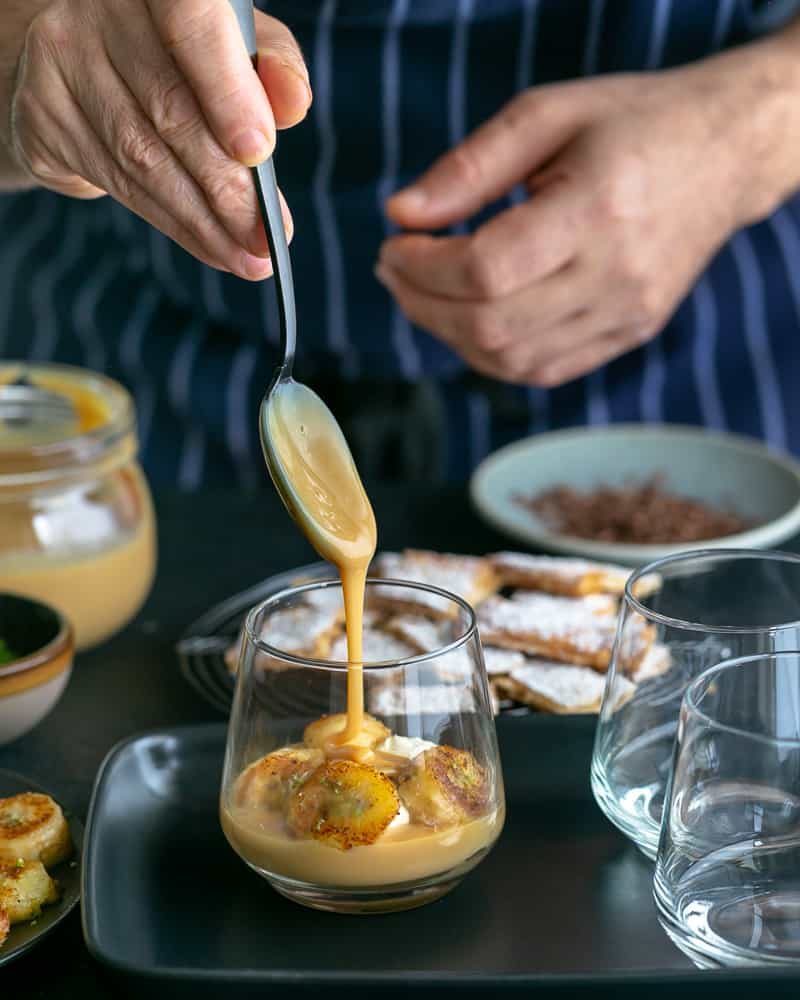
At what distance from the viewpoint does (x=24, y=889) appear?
0.77 m

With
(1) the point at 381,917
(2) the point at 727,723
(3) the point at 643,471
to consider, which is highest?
(2) the point at 727,723

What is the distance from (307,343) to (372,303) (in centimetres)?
9

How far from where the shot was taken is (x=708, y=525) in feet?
4.79

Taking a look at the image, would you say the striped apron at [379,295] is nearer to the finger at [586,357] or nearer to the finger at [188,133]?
the finger at [586,357]

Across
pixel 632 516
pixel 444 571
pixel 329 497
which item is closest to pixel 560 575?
pixel 444 571

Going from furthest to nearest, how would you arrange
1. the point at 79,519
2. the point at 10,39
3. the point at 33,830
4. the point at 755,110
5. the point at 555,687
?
the point at 755,110
the point at 79,519
the point at 555,687
the point at 10,39
the point at 33,830

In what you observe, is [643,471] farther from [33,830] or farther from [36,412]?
[33,830]

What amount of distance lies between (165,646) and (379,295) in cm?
64

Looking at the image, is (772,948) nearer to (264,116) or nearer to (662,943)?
(662,943)

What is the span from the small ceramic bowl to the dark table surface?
0.11ft

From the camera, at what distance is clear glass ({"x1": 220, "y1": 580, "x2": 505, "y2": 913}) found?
2.47 ft

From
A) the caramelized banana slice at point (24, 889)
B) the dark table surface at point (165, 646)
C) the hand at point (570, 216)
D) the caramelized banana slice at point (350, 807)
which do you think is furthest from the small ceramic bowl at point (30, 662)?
the hand at point (570, 216)

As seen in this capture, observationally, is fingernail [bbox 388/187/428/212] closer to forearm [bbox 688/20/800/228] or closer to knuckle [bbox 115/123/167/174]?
forearm [bbox 688/20/800/228]

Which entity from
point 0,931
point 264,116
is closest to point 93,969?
point 0,931
